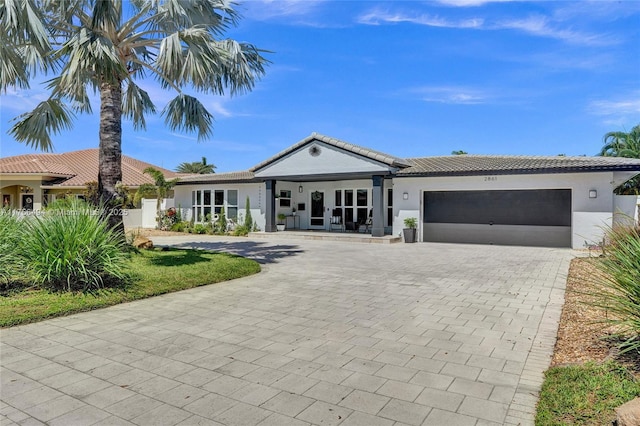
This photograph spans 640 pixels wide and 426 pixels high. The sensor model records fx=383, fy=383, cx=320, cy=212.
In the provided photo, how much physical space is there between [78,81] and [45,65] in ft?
10.4

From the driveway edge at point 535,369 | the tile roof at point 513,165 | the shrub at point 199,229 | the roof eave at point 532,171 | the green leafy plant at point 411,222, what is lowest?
the driveway edge at point 535,369

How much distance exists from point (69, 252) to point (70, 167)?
29.4 m

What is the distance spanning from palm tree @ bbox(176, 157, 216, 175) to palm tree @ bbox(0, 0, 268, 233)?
37884mm

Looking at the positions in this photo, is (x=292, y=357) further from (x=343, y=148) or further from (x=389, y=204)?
(x=389, y=204)

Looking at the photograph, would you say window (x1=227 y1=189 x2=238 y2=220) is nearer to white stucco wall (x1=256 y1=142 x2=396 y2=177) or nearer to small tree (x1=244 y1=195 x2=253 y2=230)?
small tree (x1=244 y1=195 x2=253 y2=230)

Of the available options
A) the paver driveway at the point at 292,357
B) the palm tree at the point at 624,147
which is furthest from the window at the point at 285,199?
the palm tree at the point at 624,147

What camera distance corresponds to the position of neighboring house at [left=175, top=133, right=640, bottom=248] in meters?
14.3

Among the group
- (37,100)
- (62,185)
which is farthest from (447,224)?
(62,185)

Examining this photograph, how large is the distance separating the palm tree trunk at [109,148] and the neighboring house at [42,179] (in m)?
Answer: 16.9

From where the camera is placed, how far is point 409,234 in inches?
680

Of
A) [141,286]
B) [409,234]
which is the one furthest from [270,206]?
[141,286]

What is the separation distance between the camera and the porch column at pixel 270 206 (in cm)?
2058

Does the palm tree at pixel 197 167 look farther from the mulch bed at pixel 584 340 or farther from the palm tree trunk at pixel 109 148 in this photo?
the mulch bed at pixel 584 340

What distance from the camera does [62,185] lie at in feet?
87.7
